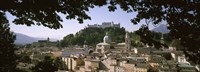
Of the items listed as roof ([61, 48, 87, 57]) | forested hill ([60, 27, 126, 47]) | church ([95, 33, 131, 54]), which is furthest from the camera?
forested hill ([60, 27, 126, 47])

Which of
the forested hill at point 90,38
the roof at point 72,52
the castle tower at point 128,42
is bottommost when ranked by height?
the roof at point 72,52

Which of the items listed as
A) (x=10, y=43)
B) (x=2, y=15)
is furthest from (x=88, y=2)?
(x=10, y=43)

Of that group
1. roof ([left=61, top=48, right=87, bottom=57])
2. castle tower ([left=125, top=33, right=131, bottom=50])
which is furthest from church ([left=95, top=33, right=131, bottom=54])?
roof ([left=61, top=48, right=87, bottom=57])

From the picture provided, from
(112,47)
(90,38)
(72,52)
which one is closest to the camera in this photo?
(72,52)

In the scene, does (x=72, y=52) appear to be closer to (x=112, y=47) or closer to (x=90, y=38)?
(x=112, y=47)

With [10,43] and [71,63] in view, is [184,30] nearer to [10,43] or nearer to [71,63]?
[10,43]

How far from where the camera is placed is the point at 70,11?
7.99 metres

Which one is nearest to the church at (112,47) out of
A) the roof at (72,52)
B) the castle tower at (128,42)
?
the castle tower at (128,42)

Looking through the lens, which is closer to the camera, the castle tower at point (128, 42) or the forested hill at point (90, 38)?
the castle tower at point (128, 42)

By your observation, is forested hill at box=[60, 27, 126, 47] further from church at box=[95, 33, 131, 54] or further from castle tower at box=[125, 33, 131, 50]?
castle tower at box=[125, 33, 131, 50]

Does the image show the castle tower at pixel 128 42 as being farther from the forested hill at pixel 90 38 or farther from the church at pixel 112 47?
the forested hill at pixel 90 38

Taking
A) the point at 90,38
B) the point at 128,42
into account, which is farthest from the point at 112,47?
the point at 90,38

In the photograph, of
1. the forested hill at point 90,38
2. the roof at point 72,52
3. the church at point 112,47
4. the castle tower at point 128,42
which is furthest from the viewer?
the forested hill at point 90,38

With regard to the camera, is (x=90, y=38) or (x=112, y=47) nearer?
(x=112, y=47)
